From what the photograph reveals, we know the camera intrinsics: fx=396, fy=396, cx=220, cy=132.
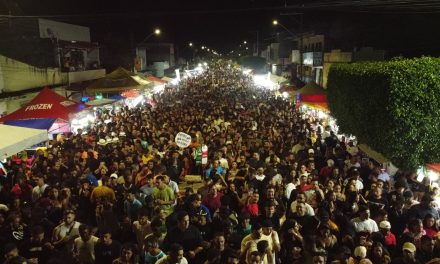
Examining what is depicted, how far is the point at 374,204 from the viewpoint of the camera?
7320mm

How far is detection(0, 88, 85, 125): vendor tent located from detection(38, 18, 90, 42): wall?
1139 cm

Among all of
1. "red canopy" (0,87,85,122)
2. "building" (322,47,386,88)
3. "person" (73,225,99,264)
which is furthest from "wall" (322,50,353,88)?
"person" (73,225,99,264)

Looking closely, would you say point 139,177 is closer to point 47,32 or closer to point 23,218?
point 23,218

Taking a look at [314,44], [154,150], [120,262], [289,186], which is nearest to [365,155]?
[289,186]

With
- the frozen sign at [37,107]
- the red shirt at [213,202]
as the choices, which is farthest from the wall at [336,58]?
the red shirt at [213,202]

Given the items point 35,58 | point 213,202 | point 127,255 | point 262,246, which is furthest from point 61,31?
point 262,246

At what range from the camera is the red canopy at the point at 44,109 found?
11.4 metres

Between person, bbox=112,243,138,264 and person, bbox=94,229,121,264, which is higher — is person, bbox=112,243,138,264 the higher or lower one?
the higher one

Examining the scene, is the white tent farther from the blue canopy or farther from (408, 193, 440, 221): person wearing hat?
(408, 193, 440, 221): person wearing hat

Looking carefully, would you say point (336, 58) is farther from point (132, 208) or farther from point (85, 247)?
point (85, 247)

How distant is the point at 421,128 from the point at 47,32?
2062 centimetres

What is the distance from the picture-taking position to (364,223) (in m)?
6.46

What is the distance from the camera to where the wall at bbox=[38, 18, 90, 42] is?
22.2m

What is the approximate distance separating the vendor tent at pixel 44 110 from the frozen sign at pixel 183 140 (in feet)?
11.4
